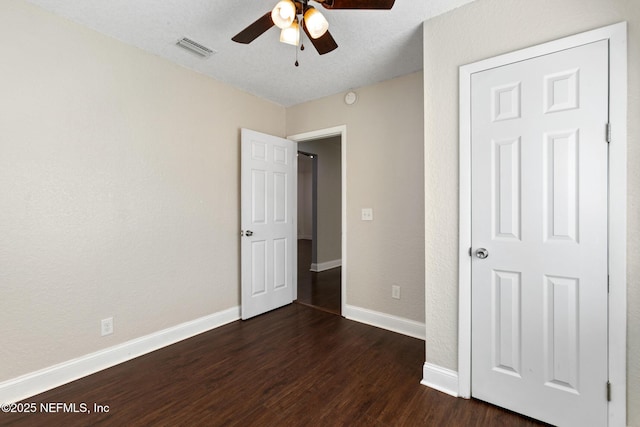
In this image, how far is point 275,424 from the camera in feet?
5.42

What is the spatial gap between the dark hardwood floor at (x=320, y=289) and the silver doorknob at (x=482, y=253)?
194cm

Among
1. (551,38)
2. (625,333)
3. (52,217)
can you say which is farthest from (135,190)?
(625,333)

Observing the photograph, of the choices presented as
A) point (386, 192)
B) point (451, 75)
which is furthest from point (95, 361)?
point (451, 75)

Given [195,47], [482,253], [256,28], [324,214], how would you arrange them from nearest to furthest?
→ [256,28]
[482,253]
[195,47]
[324,214]

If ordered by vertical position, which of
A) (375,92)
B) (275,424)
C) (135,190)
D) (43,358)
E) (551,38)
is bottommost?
(275,424)

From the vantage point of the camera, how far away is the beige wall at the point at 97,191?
186cm

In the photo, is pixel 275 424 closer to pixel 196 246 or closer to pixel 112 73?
pixel 196 246

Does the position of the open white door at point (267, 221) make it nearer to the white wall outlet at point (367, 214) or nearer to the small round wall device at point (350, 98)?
the small round wall device at point (350, 98)

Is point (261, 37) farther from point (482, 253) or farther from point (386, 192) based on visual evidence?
point (482, 253)

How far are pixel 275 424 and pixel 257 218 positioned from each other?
2056mm

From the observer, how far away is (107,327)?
7.36 ft

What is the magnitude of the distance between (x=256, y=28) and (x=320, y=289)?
344 centimetres

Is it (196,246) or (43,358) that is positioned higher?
(196,246)

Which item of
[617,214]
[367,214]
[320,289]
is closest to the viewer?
[617,214]
